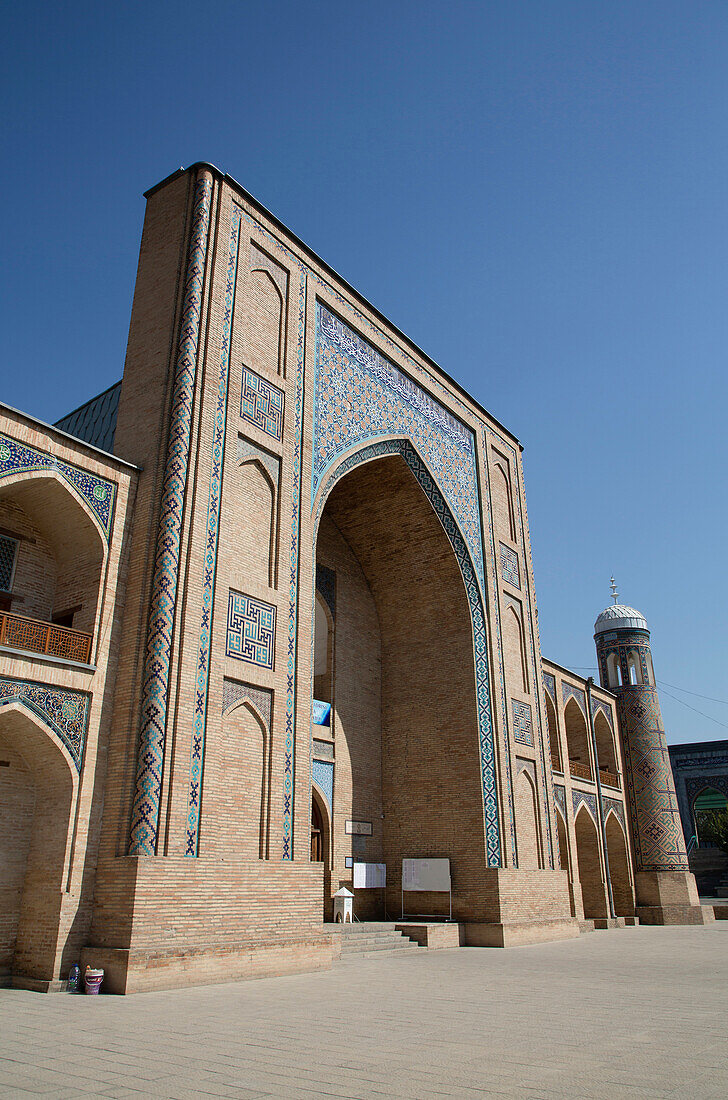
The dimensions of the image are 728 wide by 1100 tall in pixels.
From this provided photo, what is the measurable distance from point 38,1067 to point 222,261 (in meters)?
7.12

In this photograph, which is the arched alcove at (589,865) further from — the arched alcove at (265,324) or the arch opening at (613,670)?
the arched alcove at (265,324)

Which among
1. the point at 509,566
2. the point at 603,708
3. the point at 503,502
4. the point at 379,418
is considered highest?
the point at 503,502

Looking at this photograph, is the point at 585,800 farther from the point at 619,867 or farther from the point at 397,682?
the point at 397,682

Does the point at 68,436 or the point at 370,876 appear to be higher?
the point at 68,436

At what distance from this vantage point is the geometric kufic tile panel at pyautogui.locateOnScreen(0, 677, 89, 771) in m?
5.95

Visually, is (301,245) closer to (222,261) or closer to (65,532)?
(222,261)

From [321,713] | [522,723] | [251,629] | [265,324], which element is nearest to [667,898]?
[522,723]

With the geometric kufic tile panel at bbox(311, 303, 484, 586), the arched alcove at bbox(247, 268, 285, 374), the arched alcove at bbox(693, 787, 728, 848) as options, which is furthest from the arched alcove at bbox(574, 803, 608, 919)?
the arched alcove at bbox(693, 787, 728, 848)

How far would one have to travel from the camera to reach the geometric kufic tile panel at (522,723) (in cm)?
1185

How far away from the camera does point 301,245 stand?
971cm

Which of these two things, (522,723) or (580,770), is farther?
(580,770)

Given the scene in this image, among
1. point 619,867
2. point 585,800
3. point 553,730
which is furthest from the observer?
point 619,867

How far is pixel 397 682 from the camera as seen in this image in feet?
39.4

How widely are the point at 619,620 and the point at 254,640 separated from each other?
14464 mm
